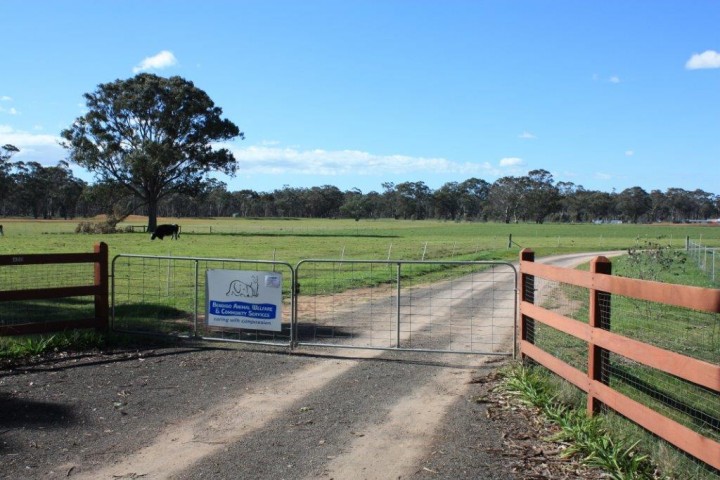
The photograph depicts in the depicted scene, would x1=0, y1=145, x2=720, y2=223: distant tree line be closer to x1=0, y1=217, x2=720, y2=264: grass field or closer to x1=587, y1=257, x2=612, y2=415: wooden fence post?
x1=0, y1=217, x2=720, y2=264: grass field

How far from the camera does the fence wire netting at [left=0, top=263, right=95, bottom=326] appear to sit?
41.1ft

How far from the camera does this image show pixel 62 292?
10.2 metres

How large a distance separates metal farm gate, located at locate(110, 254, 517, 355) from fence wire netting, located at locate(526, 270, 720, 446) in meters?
0.84

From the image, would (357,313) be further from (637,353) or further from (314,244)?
(314,244)

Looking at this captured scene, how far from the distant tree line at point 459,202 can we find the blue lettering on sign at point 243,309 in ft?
441

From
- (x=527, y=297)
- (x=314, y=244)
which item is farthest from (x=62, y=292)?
(x=314, y=244)

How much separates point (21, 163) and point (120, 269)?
126 meters

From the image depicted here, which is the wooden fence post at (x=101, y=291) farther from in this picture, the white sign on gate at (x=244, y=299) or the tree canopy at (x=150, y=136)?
the tree canopy at (x=150, y=136)

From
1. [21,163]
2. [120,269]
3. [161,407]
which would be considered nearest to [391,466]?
[161,407]

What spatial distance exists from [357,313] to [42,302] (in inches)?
284

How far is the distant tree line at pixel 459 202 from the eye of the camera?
470 feet

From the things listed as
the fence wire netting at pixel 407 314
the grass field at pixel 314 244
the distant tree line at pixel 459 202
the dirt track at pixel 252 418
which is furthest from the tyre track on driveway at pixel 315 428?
the distant tree line at pixel 459 202

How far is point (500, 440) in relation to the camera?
597cm

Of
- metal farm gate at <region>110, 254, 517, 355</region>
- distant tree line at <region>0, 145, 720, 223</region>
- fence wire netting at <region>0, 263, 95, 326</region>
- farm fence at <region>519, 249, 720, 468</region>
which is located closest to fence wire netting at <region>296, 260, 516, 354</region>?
metal farm gate at <region>110, 254, 517, 355</region>
